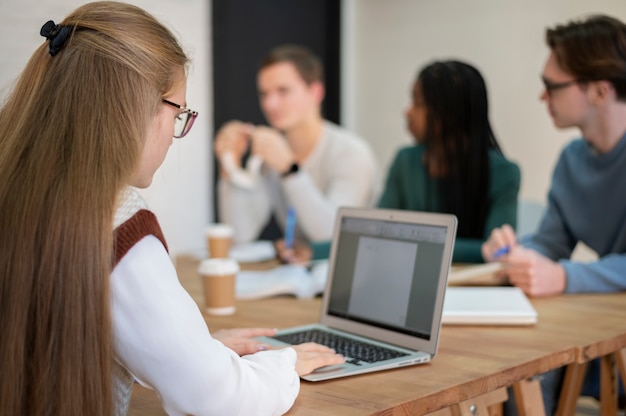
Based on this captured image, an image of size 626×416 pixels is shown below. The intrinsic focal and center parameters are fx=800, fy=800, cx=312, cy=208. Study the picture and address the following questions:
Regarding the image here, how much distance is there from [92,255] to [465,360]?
66 cm

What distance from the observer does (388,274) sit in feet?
4.62

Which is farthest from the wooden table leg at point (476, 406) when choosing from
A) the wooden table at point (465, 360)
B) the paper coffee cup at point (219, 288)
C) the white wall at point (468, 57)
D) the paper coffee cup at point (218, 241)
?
the white wall at point (468, 57)

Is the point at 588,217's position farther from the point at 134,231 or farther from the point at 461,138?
the point at 134,231

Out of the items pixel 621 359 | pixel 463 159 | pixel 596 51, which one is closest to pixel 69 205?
pixel 621 359

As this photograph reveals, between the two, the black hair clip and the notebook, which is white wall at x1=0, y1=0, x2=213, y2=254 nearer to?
the notebook

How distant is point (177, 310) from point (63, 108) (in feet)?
0.90

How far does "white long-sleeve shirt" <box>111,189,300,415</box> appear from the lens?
0.92 meters

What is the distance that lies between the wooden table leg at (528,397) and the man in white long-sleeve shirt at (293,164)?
136 cm

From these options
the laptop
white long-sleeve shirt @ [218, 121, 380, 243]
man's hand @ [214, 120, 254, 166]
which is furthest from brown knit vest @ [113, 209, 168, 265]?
man's hand @ [214, 120, 254, 166]

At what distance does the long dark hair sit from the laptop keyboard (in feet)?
3.41

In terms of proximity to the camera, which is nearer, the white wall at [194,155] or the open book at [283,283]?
the open book at [283,283]

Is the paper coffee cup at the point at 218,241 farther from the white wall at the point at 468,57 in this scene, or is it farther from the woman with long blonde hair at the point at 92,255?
the white wall at the point at 468,57

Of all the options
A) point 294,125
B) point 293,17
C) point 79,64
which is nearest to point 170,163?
point 294,125

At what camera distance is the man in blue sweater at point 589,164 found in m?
1.87
